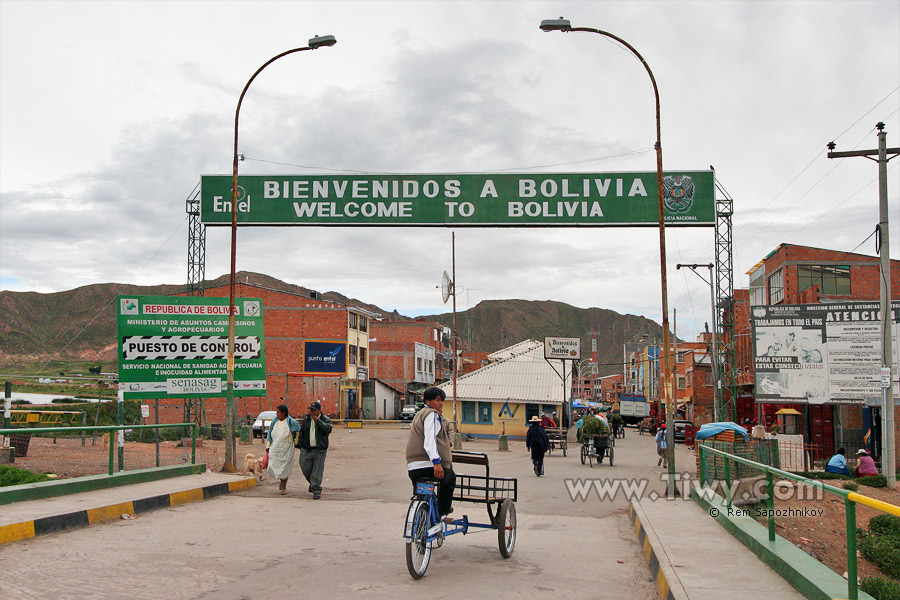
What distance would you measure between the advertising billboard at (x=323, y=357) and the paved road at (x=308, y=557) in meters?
55.5

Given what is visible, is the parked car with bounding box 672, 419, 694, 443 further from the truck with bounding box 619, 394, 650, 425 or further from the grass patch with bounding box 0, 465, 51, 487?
the grass patch with bounding box 0, 465, 51, 487

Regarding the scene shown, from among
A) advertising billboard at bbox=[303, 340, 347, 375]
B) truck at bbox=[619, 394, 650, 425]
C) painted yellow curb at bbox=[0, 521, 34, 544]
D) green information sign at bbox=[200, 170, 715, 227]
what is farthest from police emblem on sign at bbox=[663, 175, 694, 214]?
truck at bbox=[619, 394, 650, 425]

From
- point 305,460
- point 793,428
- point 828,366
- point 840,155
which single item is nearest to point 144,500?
point 305,460

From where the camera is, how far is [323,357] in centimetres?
6881

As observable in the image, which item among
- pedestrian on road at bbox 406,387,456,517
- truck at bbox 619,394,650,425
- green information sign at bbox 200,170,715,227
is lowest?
truck at bbox 619,394,650,425

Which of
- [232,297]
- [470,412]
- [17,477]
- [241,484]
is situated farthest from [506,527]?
[470,412]

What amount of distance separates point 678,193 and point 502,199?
4199mm

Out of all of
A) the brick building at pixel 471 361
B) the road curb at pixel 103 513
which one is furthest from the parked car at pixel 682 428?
the brick building at pixel 471 361

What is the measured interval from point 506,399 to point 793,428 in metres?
16.6

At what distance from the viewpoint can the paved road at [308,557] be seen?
692 cm

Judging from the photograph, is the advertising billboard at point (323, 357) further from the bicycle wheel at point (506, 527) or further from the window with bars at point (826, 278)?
A: the bicycle wheel at point (506, 527)

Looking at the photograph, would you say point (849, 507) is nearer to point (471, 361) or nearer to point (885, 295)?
point (885, 295)

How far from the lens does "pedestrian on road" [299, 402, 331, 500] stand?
14.2 metres

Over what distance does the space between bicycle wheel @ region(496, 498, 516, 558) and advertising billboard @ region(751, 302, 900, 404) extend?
26810mm
